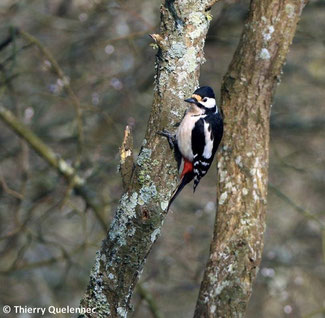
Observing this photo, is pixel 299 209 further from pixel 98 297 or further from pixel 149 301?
pixel 98 297

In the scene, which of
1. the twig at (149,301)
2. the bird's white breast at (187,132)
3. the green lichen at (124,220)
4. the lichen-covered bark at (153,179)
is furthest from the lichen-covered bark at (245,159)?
the twig at (149,301)

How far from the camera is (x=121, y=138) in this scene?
686cm

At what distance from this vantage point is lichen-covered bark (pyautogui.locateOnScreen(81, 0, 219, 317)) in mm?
3520

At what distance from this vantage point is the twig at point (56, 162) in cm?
636

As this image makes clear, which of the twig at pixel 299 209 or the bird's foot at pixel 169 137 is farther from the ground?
the twig at pixel 299 209

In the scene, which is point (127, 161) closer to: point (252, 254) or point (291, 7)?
point (252, 254)

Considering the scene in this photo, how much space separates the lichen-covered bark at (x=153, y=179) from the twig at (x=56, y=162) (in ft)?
9.09

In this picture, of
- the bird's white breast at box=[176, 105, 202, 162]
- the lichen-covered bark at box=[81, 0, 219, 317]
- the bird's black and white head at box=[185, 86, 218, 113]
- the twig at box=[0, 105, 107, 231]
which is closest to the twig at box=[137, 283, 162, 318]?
the twig at box=[0, 105, 107, 231]

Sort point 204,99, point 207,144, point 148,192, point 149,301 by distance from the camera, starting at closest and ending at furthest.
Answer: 1. point 148,192
2. point 204,99
3. point 207,144
4. point 149,301

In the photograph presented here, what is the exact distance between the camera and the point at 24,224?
6.14 m

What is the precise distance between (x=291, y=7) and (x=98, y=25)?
3553 millimetres

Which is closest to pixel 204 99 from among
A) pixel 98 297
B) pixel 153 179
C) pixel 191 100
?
pixel 191 100

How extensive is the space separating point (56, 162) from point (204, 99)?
2474mm

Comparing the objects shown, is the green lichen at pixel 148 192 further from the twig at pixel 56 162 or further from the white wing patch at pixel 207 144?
the twig at pixel 56 162
